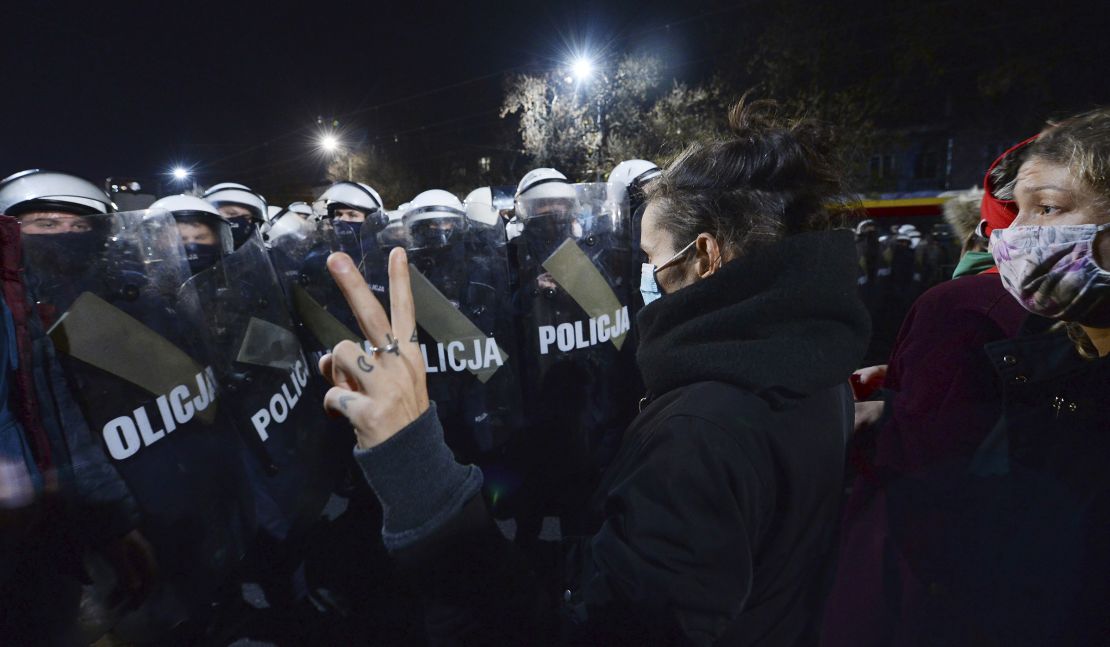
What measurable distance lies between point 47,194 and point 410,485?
3.37m

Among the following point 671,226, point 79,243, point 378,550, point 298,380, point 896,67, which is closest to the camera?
point 671,226

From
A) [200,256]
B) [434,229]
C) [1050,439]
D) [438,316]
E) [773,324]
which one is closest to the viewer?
[773,324]

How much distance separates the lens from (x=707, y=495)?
0.94m

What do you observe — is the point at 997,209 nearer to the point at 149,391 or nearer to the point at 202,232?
the point at 149,391

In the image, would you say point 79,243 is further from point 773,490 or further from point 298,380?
point 773,490

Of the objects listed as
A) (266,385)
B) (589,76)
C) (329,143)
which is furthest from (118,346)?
(329,143)

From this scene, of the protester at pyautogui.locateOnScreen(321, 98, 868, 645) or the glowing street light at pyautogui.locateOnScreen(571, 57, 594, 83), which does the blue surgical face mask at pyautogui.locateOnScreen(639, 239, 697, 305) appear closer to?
the protester at pyautogui.locateOnScreen(321, 98, 868, 645)

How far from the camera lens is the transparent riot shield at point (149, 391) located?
5.57 ft

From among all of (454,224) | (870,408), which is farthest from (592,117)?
(870,408)

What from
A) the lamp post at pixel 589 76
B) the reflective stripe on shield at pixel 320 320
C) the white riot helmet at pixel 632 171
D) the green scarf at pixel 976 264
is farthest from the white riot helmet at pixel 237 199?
the lamp post at pixel 589 76

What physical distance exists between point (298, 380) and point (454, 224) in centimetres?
135

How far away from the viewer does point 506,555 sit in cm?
97

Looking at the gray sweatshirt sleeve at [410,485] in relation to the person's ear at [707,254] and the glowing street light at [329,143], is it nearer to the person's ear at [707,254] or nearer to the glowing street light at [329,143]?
the person's ear at [707,254]

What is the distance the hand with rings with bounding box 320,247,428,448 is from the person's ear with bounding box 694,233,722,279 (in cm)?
73
